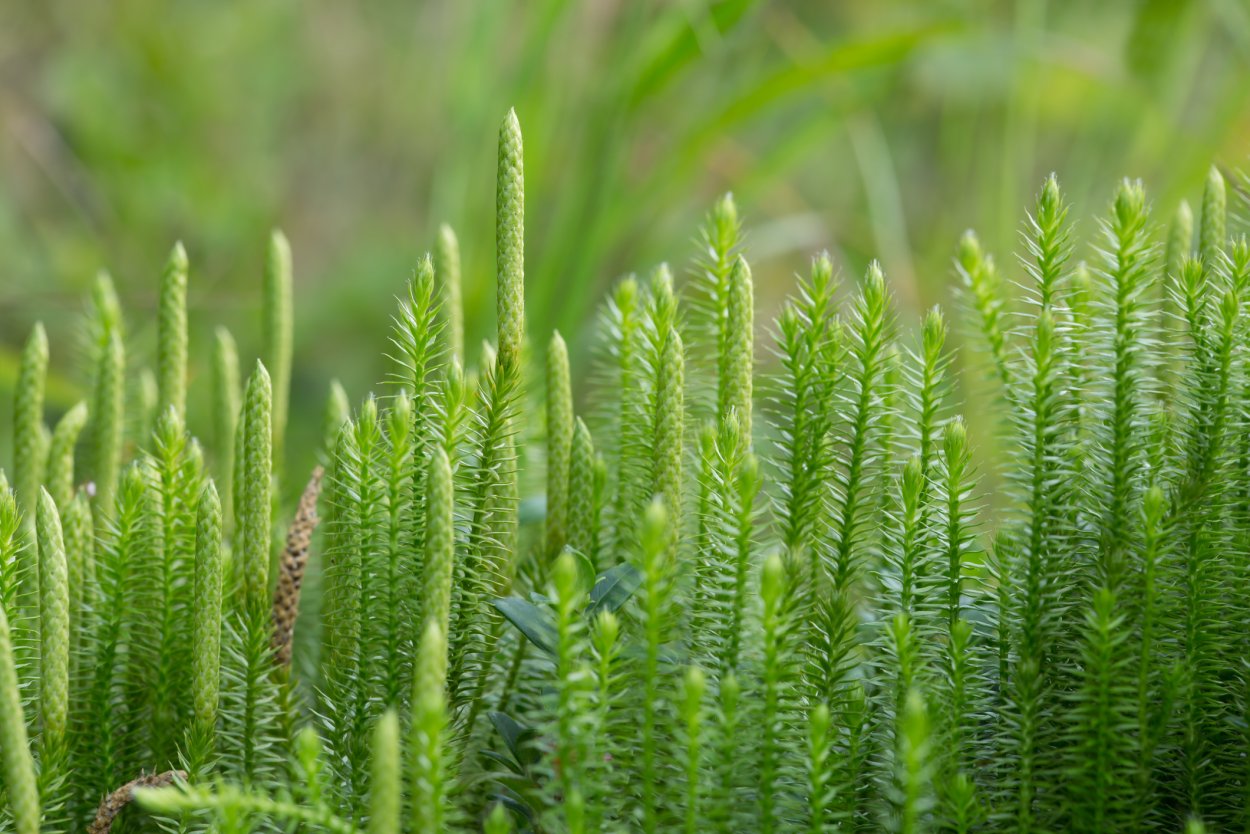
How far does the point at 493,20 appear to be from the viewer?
1225mm

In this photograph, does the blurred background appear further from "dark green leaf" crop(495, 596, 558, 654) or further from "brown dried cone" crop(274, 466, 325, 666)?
"dark green leaf" crop(495, 596, 558, 654)

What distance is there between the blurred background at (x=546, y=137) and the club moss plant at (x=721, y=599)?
345 millimetres

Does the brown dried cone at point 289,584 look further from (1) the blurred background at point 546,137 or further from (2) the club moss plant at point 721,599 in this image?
(1) the blurred background at point 546,137

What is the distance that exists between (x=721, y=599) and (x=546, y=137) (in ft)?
2.94

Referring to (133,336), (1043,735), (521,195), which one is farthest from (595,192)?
(1043,735)

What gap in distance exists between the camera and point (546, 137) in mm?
1252

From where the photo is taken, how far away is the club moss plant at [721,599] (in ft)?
1.32

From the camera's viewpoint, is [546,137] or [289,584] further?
[546,137]

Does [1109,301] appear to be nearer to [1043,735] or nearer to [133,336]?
[1043,735]

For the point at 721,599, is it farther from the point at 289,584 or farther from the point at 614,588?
the point at 289,584

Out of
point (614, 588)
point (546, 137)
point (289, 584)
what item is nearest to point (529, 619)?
point (614, 588)

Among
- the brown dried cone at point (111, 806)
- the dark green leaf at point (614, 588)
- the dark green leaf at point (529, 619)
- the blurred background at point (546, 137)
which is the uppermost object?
the blurred background at point (546, 137)

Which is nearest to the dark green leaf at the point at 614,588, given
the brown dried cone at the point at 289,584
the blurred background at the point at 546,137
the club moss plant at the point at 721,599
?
the club moss plant at the point at 721,599

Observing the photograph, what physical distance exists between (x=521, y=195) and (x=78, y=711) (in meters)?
0.30
